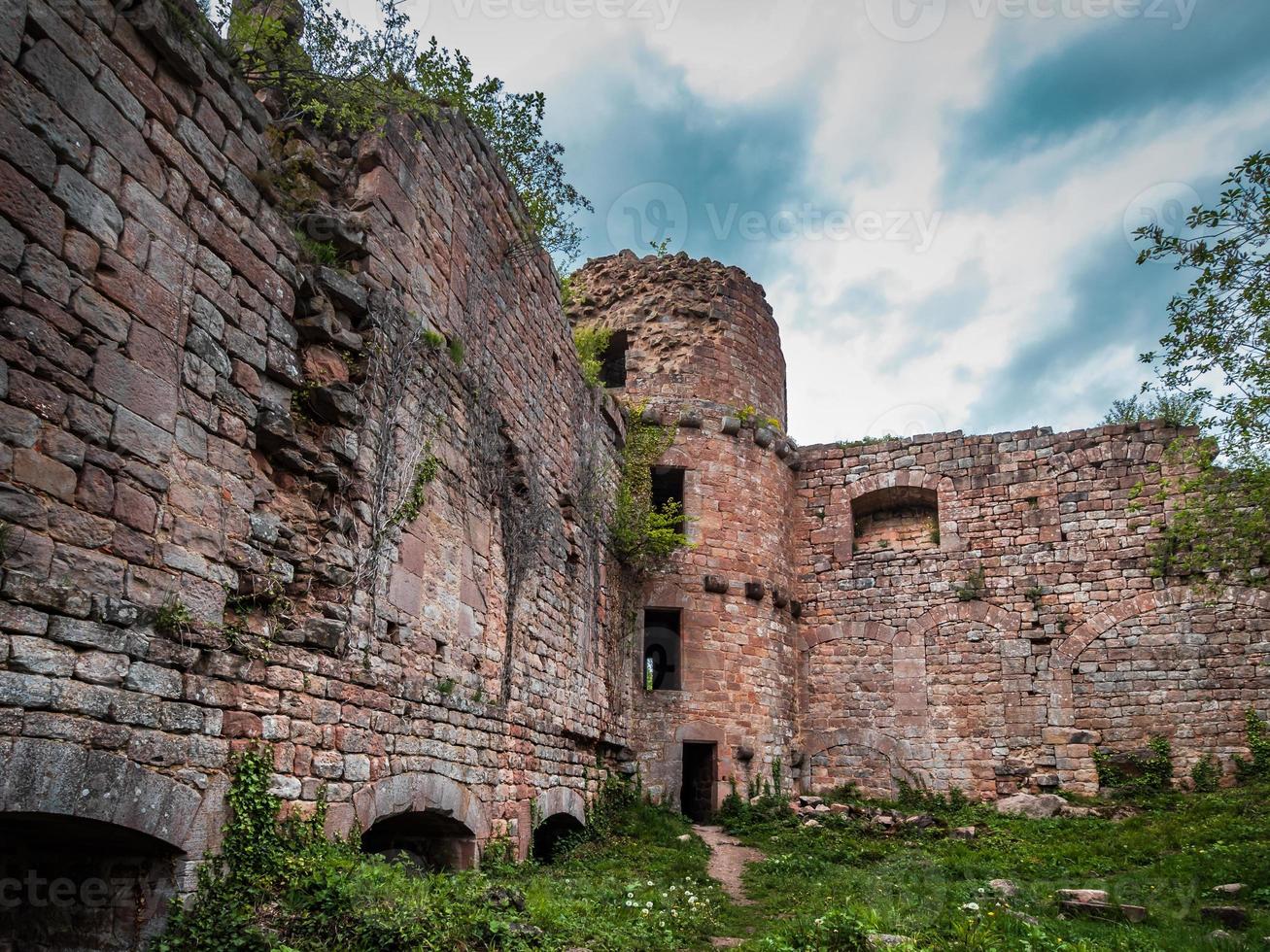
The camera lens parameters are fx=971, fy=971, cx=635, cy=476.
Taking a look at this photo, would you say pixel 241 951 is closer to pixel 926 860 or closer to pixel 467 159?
pixel 467 159

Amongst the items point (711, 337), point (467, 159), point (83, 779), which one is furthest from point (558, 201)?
point (83, 779)

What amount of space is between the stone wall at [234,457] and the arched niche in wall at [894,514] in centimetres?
858

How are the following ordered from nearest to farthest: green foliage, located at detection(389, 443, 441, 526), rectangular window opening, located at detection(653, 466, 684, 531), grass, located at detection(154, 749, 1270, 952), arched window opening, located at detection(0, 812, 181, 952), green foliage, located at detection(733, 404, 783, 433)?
1. arched window opening, located at detection(0, 812, 181, 952)
2. grass, located at detection(154, 749, 1270, 952)
3. green foliage, located at detection(389, 443, 441, 526)
4. rectangular window opening, located at detection(653, 466, 684, 531)
5. green foliage, located at detection(733, 404, 783, 433)

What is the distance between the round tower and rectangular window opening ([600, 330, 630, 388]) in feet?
0.10

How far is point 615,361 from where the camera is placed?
57.4 feet

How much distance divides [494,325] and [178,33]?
4666 mm

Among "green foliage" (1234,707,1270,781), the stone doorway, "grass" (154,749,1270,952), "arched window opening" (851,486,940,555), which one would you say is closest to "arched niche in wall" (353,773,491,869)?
"grass" (154,749,1270,952)

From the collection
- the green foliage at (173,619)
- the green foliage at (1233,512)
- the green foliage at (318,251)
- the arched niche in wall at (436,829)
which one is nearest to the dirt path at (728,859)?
the arched niche in wall at (436,829)

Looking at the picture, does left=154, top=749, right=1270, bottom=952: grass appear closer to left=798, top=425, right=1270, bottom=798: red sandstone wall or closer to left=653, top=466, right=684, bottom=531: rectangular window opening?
left=798, top=425, right=1270, bottom=798: red sandstone wall

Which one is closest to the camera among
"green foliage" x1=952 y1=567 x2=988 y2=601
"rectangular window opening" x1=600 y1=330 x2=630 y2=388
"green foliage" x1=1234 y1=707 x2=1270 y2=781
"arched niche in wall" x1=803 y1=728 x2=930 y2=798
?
"green foliage" x1=1234 y1=707 x2=1270 y2=781

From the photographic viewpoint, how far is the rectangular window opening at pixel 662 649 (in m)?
15.1

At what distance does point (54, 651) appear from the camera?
4262 mm

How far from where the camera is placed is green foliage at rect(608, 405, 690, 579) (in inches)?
554

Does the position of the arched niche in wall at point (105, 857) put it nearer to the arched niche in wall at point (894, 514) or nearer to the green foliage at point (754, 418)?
the green foliage at point (754, 418)
